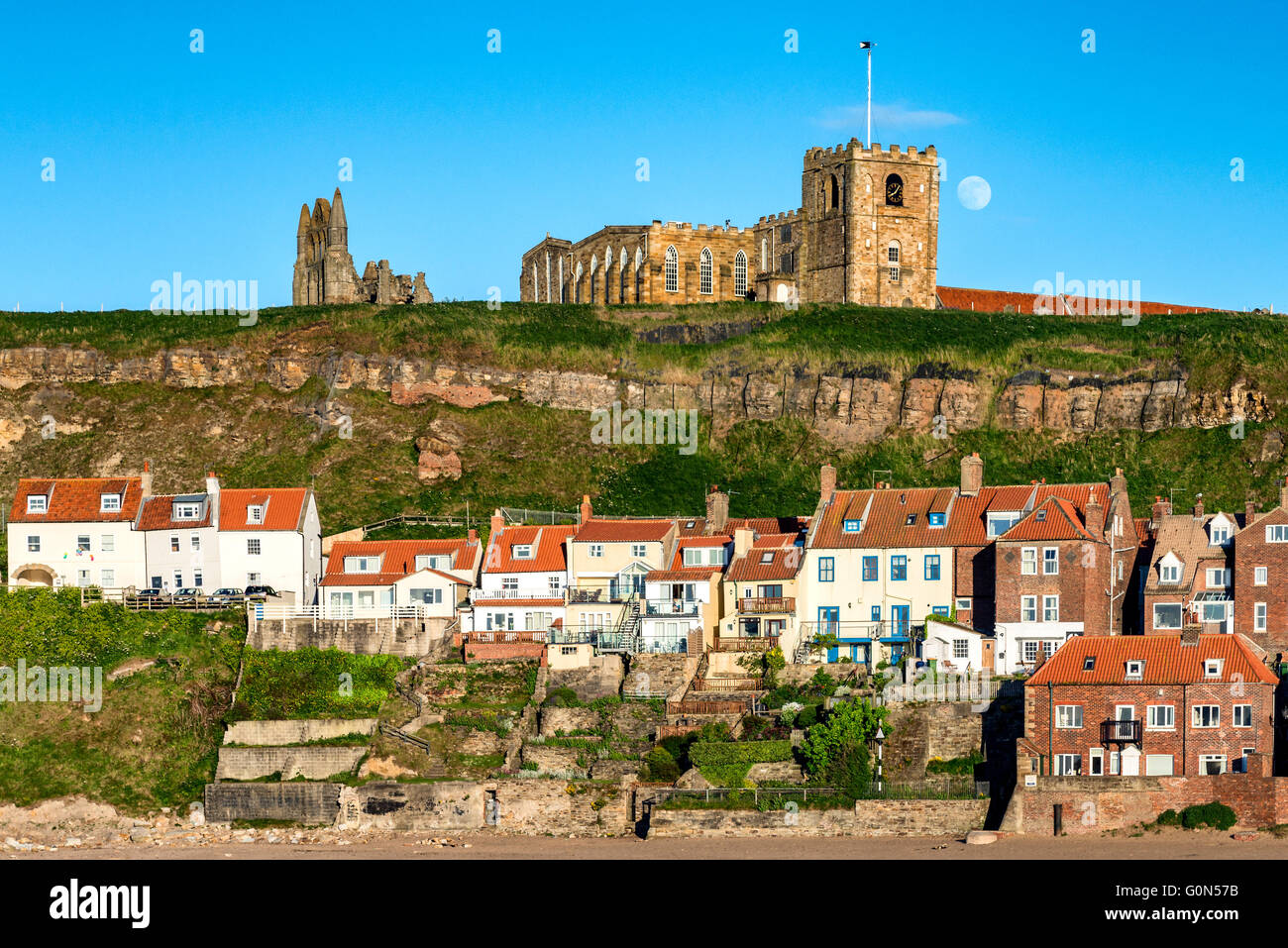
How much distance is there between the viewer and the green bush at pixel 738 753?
235ft

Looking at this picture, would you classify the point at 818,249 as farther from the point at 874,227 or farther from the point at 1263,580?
the point at 1263,580

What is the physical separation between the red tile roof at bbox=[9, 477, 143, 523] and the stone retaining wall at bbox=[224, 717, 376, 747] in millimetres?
19004

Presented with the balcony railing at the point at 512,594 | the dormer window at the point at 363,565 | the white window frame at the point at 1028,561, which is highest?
the white window frame at the point at 1028,561

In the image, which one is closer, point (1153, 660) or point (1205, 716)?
point (1205, 716)

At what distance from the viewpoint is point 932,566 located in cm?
8325

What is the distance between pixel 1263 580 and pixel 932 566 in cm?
1246

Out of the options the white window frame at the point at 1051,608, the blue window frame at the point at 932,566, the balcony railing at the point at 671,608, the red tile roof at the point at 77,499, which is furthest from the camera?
the red tile roof at the point at 77,499

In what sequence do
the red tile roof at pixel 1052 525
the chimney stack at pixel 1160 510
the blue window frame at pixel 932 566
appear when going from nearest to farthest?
1. the red tile roof at pixel 1052 525
2. the blue window frame at pixel 932 566
3. the chimney stack at pixel 1160 510

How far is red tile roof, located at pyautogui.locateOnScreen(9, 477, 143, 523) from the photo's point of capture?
91.3 meters

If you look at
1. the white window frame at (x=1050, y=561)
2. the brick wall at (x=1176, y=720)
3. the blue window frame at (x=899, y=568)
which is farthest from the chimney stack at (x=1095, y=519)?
the brick wall at (x=1176, y=720)

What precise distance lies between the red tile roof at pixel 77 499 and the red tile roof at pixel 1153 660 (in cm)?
4173

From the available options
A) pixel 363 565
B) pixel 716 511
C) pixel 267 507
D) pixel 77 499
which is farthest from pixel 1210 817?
pixel 77 499

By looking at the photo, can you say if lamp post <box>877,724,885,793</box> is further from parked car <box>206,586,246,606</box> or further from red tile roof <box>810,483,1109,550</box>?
parked car <box>206,586,246,606</box>

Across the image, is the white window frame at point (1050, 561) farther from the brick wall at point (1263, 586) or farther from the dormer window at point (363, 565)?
the dormer window at point (363, 565)
